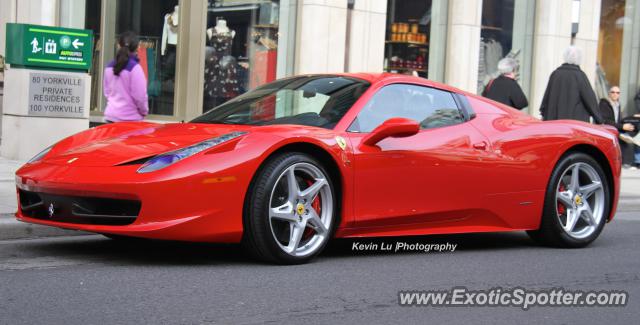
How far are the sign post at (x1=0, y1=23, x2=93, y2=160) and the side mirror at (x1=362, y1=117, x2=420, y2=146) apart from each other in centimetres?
634

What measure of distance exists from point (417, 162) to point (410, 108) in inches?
19.6

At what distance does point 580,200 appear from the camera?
26.3ft

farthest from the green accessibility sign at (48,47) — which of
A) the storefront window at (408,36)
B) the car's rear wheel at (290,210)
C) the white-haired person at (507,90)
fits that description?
A: the storefront window at (408,36)

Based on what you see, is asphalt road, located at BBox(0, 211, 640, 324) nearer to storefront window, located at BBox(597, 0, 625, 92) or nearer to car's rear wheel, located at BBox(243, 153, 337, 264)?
car's rear wheel, located at BBox(243, 153, 337, 264)

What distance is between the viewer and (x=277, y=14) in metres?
16.4

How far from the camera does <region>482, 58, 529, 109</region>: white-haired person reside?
1167 centimetres

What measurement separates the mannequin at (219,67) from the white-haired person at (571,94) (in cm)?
608

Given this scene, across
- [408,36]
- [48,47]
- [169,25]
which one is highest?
[408,36]

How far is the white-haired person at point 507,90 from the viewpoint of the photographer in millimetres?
11672

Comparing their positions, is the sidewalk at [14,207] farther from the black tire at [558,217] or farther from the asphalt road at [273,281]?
the black tire at [558,217]

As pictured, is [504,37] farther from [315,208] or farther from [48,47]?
[315,208]

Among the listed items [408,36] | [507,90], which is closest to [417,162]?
[507,90]

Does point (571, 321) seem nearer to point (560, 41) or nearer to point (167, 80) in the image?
point (167, 80)

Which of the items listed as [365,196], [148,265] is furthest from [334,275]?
[148,265]
